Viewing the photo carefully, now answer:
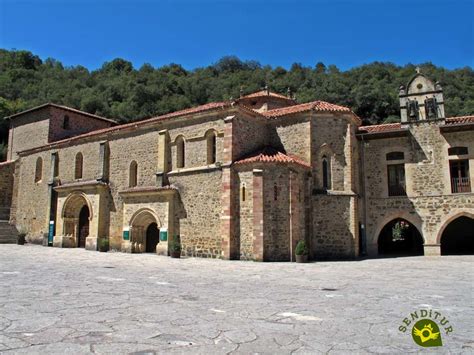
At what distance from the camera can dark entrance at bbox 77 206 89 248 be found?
25703mm

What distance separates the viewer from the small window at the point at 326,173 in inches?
776

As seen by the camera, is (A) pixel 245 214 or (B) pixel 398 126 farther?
(B) pixel 398 126

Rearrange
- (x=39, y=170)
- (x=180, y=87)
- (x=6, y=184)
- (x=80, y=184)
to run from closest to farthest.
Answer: (x=80, y=184), (x=39, y=170), (x=6, y=184), (x=180, y=87)

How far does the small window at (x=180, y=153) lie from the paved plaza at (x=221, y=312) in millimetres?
9514

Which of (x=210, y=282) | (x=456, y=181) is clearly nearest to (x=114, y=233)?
(x=210, y=282)

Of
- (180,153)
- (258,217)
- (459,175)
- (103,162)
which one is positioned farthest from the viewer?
(103,162)

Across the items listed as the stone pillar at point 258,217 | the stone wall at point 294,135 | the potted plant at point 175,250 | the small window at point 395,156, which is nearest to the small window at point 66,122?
the potted plant at point 175,250

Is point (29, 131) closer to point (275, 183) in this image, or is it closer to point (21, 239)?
point (21, 239)

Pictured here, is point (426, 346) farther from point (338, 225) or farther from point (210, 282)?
point (338, 225)

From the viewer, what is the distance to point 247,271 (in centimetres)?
1327

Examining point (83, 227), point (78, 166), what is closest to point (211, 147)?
point (78, 166)

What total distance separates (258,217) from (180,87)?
155 feet

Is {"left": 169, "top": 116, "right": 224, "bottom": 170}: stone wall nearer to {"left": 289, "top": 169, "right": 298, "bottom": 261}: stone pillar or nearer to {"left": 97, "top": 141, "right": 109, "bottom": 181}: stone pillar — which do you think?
{"left": 289, "top": 169, "right": 298, "bottom": 261}: stone pillar

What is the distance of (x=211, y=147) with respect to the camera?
19922mm
